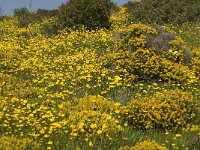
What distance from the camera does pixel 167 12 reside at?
24.8 m

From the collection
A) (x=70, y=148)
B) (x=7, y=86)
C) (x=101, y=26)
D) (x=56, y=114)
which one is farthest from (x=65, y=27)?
(x=70, y=148)

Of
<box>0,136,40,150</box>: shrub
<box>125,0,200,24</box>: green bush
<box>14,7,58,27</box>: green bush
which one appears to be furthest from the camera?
<box>14,7,58,27</box>: green bush

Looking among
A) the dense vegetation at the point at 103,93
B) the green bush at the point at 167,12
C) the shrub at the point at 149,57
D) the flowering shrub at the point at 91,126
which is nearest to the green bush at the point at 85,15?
the green bush at the point at 167,12

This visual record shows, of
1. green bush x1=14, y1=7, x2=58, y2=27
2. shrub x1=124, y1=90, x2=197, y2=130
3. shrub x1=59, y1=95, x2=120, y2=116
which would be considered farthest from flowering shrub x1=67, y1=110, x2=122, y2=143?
green bush x1=14, y1=7, x2=58, y2=27

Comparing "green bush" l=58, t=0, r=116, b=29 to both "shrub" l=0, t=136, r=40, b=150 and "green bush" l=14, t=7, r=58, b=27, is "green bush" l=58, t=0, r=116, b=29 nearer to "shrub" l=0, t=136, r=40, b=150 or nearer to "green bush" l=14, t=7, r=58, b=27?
"green bush" l=14, t=7, r=58, b=27

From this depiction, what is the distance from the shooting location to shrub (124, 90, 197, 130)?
9.73 metres

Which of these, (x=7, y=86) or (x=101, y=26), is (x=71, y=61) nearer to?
(x=7, y=86)

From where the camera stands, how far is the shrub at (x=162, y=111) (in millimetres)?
9734

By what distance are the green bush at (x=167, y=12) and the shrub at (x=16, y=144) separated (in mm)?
16492

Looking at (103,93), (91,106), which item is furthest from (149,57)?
(91,106)

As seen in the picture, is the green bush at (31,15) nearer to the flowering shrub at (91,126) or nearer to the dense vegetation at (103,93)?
the dense vegetation at (103,93)

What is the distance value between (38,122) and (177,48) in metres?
6.87

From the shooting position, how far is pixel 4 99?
10719mm

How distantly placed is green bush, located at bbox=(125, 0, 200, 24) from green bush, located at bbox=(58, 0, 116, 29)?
6.72ft
